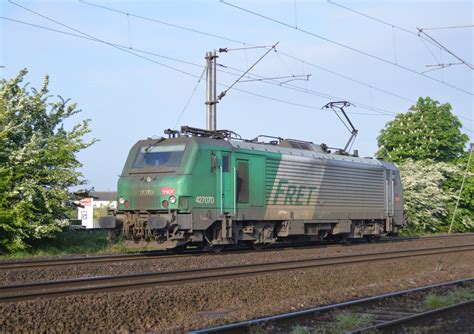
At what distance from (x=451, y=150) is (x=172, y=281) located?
35178mm

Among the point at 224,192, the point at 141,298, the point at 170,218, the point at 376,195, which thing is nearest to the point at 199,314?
the point at 141,298

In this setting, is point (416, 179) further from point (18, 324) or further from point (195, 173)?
point (18, 324)

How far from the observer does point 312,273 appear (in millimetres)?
12562

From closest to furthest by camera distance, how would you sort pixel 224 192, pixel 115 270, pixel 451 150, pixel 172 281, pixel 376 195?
pixel 172 281
pixel 115 270
pixel 224 192
pixel 376 195
pixel 451 150

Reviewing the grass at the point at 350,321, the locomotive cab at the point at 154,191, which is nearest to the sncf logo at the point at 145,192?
the locomotive cab at the point at 154,191

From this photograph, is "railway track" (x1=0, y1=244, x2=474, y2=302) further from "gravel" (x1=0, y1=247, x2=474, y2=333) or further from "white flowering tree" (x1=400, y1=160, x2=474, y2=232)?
"white flowering tree" (x1=400, y1=160, x2=474, y2=232)

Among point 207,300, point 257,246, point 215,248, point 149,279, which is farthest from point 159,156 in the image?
point 207,300

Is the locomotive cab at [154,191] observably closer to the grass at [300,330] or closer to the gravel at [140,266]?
the gravel at [140,266]

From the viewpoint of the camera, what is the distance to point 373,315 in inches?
338

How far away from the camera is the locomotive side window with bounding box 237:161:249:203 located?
55.0 ft

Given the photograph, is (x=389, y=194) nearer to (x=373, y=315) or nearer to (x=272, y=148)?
(x=272, y=148)

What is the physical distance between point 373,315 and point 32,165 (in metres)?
12.3

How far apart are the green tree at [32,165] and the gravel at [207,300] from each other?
5.26 meters

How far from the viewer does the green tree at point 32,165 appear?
54.6 ft
